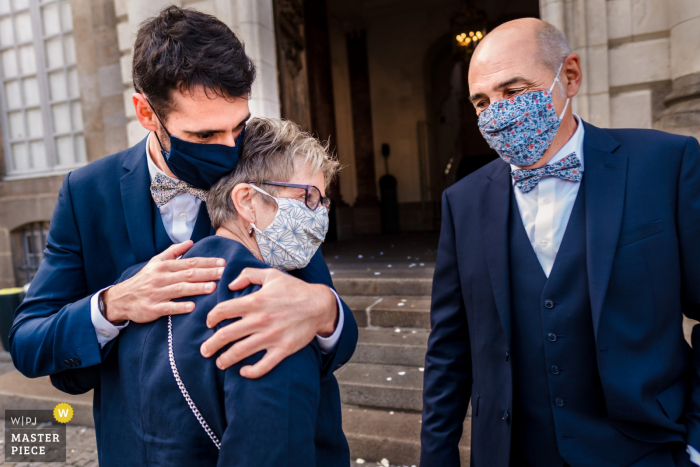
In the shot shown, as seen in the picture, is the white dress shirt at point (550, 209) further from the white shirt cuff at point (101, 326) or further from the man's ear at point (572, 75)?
the white shirt cuff at point (101, 326)

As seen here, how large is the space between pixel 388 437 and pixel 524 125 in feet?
7.82

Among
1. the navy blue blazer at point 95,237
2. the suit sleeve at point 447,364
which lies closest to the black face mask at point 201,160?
the navy blue blazer at point 95,237

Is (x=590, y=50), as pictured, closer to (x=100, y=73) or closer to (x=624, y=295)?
(x=624, y=295)

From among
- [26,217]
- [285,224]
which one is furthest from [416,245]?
[285,224]

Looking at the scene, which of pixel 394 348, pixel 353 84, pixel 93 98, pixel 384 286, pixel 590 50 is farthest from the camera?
pixel 353 84

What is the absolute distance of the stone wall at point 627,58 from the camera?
3852 mm

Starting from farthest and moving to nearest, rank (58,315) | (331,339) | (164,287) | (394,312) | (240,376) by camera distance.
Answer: (394,312)
(58,315)
(331,339)
(164,287)
(240,376)

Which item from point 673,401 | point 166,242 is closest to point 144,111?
point 166,242

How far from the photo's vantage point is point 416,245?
8.58 m

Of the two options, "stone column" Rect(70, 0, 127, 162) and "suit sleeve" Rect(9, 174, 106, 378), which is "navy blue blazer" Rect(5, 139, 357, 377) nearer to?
"suit sleeve" Rect(9, 174, 106, 378)

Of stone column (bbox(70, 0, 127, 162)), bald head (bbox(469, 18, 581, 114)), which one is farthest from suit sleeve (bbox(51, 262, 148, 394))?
stone column (bbox(70, 0, 127, 162))

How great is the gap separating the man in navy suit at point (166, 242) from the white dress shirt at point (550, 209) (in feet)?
2.50

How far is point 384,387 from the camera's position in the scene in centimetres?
361

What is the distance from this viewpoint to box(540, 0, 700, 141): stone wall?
3.85 meters
